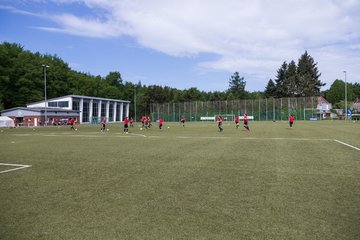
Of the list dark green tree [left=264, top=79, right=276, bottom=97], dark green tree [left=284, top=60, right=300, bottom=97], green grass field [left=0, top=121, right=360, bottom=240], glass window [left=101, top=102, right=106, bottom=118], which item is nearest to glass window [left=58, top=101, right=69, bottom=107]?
glass window [left=101, top=102, right=106, bottom=118]

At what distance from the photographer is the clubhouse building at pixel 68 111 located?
7081 centimetres

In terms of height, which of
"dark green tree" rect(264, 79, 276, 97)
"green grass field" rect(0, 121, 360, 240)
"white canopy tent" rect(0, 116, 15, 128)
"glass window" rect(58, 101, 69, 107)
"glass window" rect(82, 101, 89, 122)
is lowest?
"green grass field" rect(0, 121, 360, 240)

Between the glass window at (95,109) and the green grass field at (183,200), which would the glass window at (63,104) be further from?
the green grass field at (183,200)

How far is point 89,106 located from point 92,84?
2890 centimetres

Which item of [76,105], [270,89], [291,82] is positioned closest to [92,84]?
[76,105]

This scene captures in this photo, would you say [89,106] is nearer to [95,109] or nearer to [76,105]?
[95,109]

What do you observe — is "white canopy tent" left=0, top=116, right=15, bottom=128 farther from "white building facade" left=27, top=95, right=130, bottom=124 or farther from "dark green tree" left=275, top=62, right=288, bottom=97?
"dark green tree" left=275, top=62, right=288, bottom=97

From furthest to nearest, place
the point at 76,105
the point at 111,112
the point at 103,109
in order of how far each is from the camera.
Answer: the point at 111,112, the point at 103,109, the point at 76,105

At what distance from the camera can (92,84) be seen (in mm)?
116812

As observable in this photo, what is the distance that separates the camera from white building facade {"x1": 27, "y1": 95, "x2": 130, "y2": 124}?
274 feet

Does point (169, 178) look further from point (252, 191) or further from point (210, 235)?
point (210, 235)

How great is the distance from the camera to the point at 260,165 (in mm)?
10828

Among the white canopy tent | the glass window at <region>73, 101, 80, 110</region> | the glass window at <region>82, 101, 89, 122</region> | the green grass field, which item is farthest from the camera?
the glass window at <region>82, 101, 89, 122</region>

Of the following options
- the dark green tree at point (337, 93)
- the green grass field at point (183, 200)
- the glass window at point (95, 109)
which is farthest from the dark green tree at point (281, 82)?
the green grass field at point (183, 200)
